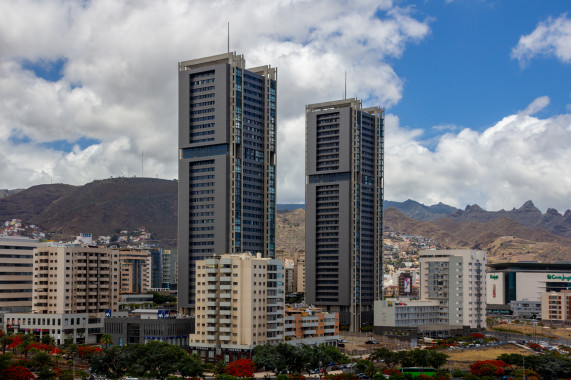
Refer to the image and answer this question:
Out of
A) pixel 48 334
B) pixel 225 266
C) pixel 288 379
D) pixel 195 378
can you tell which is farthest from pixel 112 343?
pixel 288 379

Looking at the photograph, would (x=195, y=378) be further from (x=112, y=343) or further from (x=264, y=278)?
(x=112, y=343)

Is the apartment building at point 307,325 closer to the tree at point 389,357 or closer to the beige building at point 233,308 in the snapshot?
the beige building at point 233,308

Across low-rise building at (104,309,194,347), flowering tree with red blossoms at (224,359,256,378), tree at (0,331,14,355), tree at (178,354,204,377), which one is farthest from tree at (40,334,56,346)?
flowering tree with red blossoms at (224,359,256,378)

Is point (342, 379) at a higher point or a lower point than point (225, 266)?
lower

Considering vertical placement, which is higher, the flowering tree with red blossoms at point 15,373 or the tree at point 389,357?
the flowering tree with red blossoms at point 15,373

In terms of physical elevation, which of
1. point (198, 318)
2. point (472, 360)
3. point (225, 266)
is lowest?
point (472, 360)

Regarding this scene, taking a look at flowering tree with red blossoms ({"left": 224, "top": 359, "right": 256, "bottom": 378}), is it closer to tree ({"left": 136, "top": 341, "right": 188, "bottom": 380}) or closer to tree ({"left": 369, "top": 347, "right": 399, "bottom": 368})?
tree ({"left": 136, "top": 341, "right": 188, "bottom": 380})

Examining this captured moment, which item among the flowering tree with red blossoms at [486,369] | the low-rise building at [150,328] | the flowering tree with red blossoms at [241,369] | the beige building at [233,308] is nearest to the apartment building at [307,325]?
the beige building at [233,308]
